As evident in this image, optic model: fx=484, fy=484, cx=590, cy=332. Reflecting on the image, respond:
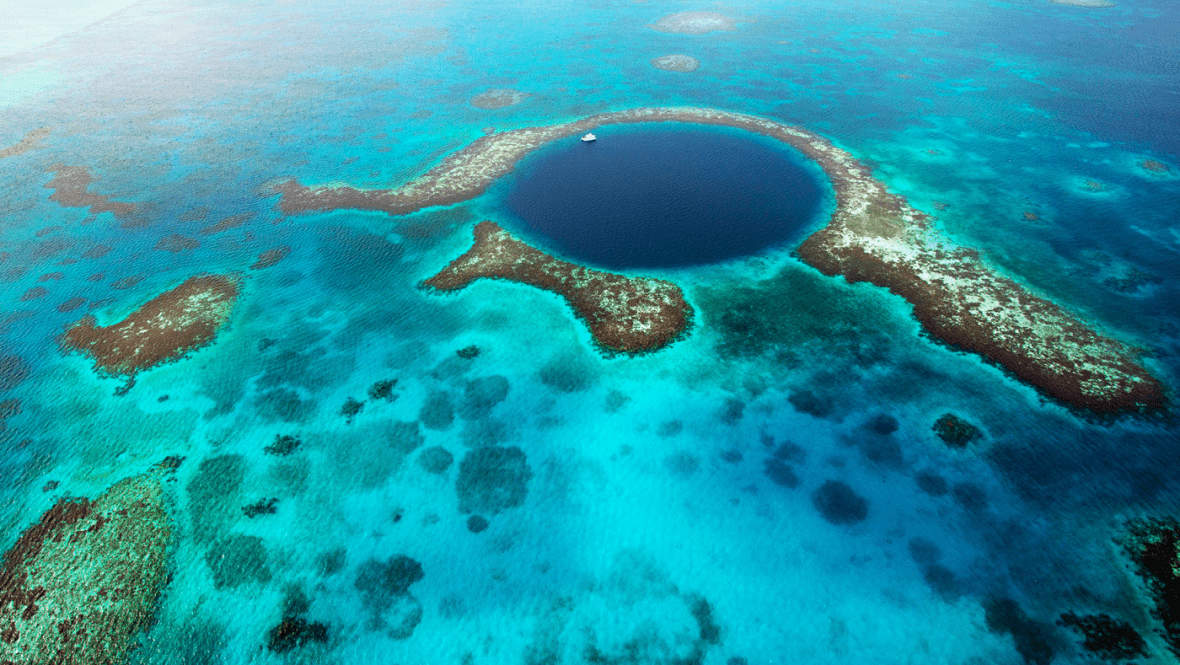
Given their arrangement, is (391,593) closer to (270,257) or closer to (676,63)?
(270,257)

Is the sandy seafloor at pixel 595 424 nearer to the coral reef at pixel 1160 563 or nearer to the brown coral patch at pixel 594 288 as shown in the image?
the coral reef at pixel 1160 563

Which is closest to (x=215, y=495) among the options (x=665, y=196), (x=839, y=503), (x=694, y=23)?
(x=839, y=503)

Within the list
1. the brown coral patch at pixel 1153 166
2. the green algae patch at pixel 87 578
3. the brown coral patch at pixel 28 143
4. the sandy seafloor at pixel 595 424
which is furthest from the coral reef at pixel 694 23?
the green algae patch at pixel 87 578

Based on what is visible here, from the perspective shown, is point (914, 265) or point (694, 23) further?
point (694, 23)

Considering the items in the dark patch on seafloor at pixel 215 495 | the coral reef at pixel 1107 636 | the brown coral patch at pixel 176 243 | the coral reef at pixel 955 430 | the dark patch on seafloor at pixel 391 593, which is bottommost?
the dark patch on seafloor at pixel 391 593

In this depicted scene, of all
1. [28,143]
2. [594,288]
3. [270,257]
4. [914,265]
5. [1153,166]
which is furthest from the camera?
[28,143]

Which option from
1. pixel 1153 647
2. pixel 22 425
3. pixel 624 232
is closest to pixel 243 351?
pixel 22 425
